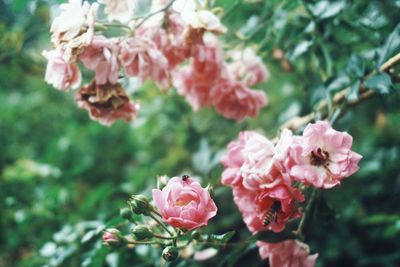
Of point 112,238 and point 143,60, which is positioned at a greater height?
point 143,60

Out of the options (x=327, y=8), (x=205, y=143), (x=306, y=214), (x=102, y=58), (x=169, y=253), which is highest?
(x=102, y=58)

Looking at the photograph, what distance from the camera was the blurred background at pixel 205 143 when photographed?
40.1 inches

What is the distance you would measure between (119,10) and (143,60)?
3.8 inches

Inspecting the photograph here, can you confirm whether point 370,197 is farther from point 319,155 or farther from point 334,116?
point 319,155

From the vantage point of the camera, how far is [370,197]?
4.66ft

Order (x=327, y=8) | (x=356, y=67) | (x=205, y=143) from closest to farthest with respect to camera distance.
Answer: (x=356, y=67), (x=327, y=8), (x=205, y=143)

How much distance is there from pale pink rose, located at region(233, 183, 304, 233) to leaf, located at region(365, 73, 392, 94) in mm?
243

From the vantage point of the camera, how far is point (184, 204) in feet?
2.22

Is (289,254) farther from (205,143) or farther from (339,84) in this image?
(205,143)

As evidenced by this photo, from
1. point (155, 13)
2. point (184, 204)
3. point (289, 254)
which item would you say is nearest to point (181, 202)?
point (184, 204)

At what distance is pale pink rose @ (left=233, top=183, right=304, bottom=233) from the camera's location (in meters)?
0.70

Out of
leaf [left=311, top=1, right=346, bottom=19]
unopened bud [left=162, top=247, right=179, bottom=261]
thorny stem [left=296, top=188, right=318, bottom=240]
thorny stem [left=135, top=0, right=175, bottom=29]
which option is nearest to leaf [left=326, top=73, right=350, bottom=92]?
leaf [left=311, top=1, right=346, bottom=19]

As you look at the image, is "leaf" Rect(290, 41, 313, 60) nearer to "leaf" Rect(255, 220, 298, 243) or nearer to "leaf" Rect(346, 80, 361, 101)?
"leaf" Rect(346, 80, 361, 101)

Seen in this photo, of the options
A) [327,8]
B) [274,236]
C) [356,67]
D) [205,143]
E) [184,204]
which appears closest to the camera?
[184,204]
